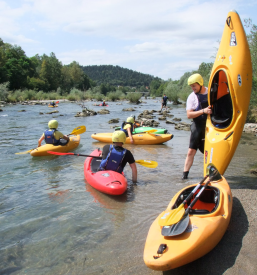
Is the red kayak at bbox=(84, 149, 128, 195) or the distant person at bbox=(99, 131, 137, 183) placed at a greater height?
the distant person at bbox=(99, 131, 137, 183)

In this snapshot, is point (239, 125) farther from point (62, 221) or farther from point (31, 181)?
point (31, 181)

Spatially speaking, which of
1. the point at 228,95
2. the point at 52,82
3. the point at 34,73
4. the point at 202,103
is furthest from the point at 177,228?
the point at 52,82

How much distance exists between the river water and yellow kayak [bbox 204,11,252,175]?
0.86m

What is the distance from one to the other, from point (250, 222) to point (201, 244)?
3.20 ft

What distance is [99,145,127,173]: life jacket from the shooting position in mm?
4543

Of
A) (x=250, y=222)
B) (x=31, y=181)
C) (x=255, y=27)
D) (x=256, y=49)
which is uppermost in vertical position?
(x=255, y=27)

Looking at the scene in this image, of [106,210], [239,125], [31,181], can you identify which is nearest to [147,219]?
A: [106,210]

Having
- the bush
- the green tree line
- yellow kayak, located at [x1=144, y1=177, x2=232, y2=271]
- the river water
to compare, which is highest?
the green tree line

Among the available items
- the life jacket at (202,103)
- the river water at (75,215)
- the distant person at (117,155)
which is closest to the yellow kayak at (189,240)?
the river water at (75,215)

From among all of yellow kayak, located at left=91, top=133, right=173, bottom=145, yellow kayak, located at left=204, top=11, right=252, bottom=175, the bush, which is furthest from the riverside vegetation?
yellow kayak, located at left=204, top=11, right=252, bottom=175

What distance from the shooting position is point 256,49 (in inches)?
406

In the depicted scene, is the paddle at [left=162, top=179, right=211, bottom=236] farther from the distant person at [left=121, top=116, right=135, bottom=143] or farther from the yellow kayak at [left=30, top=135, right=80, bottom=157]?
the distant person at [left=121, top=116, right=135, bottom=143]

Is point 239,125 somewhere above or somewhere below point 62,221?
above

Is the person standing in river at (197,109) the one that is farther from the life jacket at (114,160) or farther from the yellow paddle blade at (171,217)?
the yellow paddle blade at (171,217)
